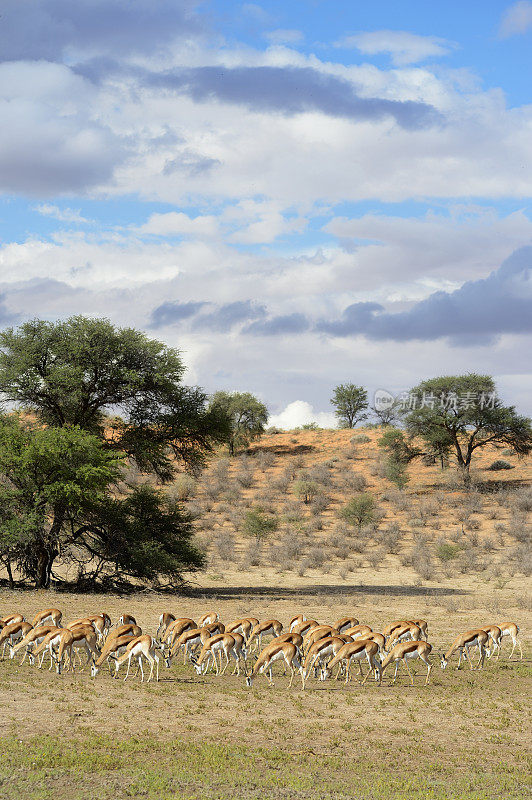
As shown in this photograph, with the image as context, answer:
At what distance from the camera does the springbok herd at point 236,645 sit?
14453 millimetres

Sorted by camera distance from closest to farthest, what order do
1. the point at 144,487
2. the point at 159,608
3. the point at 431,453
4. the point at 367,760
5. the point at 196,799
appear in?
the point at 196,799 → the point at 367,760 → the point at 159,608 → the point at 144,487 → the point at 431,453

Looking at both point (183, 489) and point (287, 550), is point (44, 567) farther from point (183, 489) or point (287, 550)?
point (183, 489)

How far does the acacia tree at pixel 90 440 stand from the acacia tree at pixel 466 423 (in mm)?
30742

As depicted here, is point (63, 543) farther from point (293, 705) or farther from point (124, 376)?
point (293, 705)

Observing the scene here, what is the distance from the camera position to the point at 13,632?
15.8 meters

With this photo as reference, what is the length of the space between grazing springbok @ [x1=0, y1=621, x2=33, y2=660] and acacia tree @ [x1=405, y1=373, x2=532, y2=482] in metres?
43.6

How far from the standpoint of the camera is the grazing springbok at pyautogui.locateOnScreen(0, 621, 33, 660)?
15.7 m

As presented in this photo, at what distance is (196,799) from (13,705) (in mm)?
4650

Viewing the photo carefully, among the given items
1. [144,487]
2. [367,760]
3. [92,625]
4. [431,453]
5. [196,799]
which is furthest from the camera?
[431,453]

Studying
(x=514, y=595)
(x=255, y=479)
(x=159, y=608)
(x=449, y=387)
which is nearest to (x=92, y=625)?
(x=159, y=608)

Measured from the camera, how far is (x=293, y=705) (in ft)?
42.8

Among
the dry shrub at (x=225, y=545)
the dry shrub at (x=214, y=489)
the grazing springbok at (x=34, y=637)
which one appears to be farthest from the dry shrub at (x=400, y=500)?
the grazing springbok at (x=34, y=637)

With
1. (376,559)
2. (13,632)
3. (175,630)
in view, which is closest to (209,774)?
(175,630)

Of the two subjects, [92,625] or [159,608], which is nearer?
[92,625]
